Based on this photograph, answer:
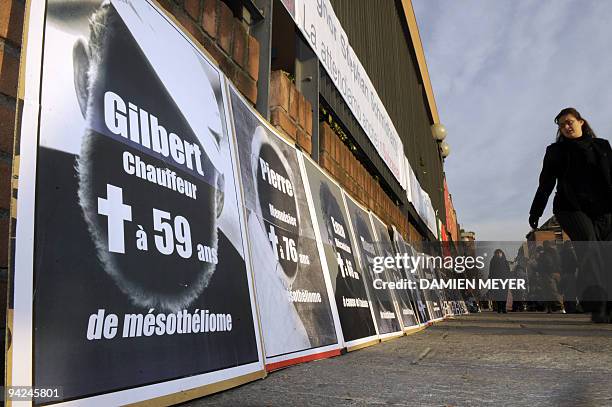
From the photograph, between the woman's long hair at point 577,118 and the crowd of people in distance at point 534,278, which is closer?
the woman's long hair at point 577,118

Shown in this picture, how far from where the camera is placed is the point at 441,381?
1442mm

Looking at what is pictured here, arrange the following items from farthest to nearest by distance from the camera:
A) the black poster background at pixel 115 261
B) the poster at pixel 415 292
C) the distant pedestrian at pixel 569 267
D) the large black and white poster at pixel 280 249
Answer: the poster at pixel 415 292 < the distant pedestrian at pixel 569 267 < the large black and white poster at pixel 280 249 < the black poster background at pixel 115 261

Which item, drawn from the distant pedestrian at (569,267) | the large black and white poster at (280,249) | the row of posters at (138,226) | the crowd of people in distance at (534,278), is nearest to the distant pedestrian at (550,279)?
the crowd of people in distance at (534,278)

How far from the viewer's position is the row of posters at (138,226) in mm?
848

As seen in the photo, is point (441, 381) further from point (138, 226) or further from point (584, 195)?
point (584, 195)

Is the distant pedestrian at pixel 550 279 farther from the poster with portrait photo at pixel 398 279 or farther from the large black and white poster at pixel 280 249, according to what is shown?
the large black and white poster at pixel 280 249

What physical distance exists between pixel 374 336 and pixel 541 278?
9888 millimetres

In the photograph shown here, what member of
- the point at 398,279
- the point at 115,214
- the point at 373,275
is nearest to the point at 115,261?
the point at 115,214

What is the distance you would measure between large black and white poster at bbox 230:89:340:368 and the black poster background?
0.24m

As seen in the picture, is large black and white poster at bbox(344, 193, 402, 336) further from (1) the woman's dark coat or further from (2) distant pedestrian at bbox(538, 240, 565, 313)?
(2) distant pedestrian at bbox(538, 240, 565, 313)

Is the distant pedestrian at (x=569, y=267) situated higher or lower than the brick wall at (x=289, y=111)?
lower

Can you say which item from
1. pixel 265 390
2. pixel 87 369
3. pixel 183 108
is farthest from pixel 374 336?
pixel 87 369

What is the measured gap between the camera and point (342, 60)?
4.41 meters

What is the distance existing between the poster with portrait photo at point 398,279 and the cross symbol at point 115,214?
3108 millimetres
